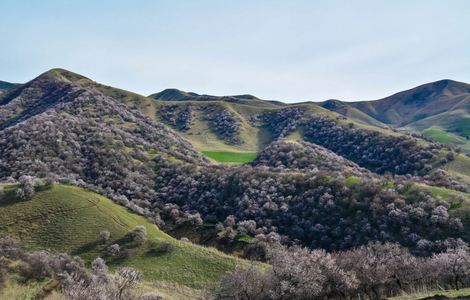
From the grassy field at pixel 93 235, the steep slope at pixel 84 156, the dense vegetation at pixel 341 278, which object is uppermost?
the steep slope at pixel 84 156

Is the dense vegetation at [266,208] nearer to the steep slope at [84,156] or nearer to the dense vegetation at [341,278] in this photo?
the dense vegetation at [341,278]

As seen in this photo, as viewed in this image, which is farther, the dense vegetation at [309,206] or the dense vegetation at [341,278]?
the dense vegetation at [309,206]

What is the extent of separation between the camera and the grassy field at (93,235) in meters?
68.2

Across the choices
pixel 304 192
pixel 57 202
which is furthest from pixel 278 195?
pixel 57 202

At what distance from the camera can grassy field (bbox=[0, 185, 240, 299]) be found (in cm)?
6825

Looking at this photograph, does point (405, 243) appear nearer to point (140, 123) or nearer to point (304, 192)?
point (304, 192)

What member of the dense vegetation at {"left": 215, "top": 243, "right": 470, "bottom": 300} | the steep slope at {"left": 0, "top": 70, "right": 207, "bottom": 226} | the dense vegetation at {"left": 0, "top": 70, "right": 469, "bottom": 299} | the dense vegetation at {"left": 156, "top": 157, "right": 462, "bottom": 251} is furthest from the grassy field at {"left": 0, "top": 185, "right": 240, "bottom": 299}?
the dense vegetation at {"left": 156, "top": 157, "right": 462, "bottom": 251}

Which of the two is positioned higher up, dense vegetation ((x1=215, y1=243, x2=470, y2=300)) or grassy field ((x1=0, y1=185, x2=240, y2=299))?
dense vegetation ((x1=215, y1=243, x2=470, y2=300))

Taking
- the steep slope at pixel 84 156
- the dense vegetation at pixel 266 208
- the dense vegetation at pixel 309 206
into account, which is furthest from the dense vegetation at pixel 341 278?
the steep slope at pixel 84 156

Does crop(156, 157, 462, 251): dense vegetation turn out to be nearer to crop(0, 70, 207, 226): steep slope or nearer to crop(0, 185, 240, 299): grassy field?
crop(0, 70, 207, 226): steep slope

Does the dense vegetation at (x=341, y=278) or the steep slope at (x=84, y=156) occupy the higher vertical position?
the steep slope at (x=84, y=156)

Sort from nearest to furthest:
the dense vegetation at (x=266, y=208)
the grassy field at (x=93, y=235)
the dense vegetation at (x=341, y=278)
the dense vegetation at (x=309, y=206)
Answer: the dense vegetation at (x=341, y=278) < the dense vegetation at (x=266, y=208) < the grassy field at (x=93, y=235) < the dense vegetation at (x=309, y=206)

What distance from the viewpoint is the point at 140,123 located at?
19988cm

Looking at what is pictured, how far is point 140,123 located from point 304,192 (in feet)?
388
